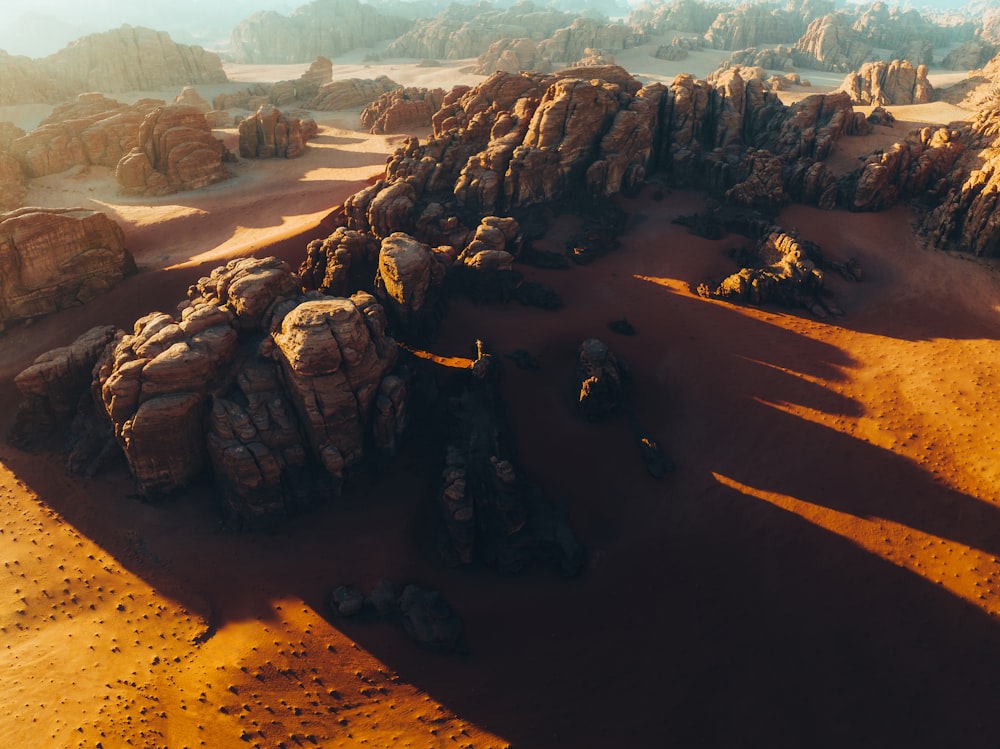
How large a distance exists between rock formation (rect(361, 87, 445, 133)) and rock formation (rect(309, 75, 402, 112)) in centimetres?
1462

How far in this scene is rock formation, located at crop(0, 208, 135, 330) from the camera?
31594 mm

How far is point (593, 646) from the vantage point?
18000mm

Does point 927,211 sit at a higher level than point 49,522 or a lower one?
higher

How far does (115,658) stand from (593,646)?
16.6 meters

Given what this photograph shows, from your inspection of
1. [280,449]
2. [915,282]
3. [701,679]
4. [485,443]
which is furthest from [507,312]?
[915,282]

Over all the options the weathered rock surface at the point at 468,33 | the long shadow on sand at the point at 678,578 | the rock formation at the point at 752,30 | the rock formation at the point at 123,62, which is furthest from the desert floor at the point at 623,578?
the rock formation at the point at 752,30

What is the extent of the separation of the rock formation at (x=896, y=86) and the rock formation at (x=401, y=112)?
61919 millimetres

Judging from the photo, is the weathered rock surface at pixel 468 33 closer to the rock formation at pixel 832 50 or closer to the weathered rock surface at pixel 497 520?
the rock formation at pixel 832 50

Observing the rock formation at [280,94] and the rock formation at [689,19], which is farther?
the rock formation at [689,19]

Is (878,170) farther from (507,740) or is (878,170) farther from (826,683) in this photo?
(507,740)

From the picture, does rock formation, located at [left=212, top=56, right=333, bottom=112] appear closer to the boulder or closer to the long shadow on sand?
the boulder

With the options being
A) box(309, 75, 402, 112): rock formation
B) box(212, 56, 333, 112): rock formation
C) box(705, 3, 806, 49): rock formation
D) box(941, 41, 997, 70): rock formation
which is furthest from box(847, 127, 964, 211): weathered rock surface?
box(705, 3, 806, 49): rock formation

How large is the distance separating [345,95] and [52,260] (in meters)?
71.9

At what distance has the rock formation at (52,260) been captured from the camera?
104 ft
